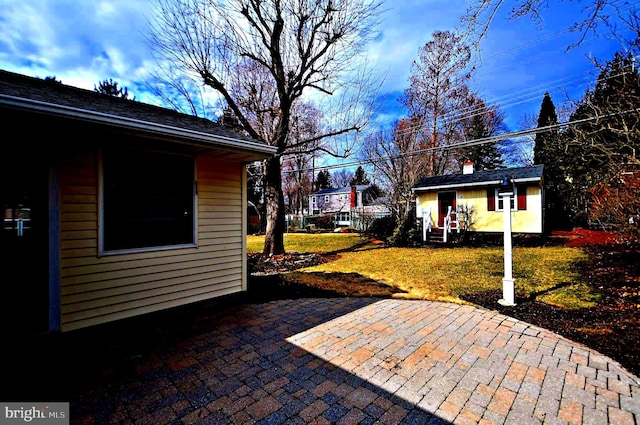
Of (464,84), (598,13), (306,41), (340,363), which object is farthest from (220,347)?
(464,84)

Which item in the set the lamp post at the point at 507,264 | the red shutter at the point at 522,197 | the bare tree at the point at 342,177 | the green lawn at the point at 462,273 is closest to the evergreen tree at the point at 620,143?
the green lawn at the point at 462,273

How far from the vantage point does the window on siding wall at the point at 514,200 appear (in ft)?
42.4

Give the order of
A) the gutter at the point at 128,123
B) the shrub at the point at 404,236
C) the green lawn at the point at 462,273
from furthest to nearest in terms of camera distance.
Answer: the shrub at the point at 404,236, the green lawn at the point at 462,273, the gutter at the point at 128,123

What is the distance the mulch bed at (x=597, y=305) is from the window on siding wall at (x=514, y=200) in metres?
4.77

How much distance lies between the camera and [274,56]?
352 inches

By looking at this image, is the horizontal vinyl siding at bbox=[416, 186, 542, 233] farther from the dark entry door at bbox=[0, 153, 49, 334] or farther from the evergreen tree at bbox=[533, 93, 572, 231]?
the dark entry door at bbox=[0, 153, 49, 334]

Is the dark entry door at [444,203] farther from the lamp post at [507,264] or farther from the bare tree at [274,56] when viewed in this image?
the lamp post at [507,264]

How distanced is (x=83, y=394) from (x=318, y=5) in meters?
10.2

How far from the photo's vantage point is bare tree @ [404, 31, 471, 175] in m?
16.9

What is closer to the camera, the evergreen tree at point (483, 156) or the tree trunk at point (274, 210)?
the tree trunk at point (274, 210)

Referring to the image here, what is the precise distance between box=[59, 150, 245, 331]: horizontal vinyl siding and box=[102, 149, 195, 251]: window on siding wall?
0.41 feet

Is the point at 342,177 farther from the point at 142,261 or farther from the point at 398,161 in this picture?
the point at 142,261

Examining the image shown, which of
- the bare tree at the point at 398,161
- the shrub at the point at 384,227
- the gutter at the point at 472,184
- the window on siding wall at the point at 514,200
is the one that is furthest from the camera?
the bare tree at the point at 398,161

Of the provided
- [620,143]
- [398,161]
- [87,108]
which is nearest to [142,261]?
[87,108]
